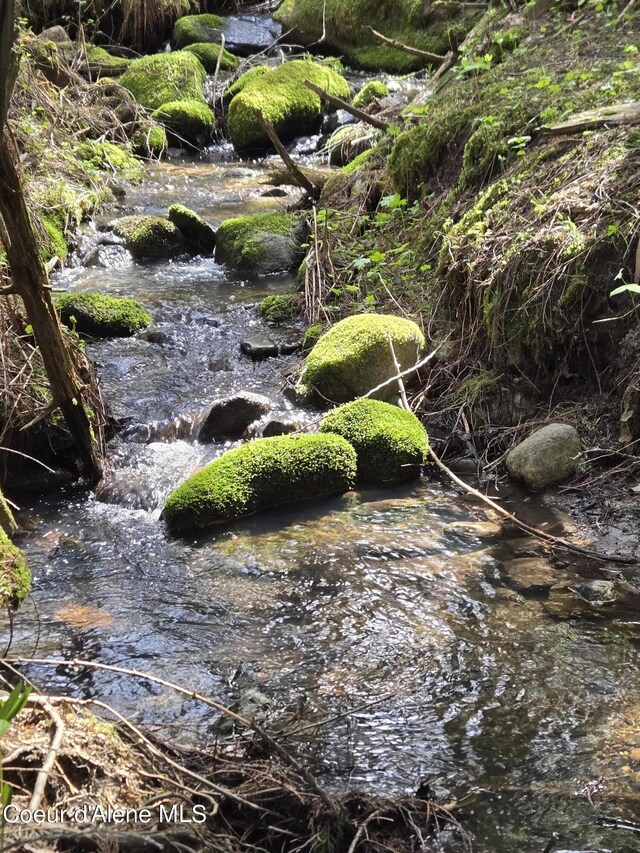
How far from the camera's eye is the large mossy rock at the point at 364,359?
5957mm

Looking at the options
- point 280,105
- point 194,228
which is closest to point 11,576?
point 194,228

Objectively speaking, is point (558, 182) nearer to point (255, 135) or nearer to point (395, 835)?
point (395, 835)

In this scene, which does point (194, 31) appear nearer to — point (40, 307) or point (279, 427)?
point (279, 427)

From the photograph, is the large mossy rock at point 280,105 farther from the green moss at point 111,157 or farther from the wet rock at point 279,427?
the wet rock at point 279,427

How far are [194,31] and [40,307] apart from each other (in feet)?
46.4

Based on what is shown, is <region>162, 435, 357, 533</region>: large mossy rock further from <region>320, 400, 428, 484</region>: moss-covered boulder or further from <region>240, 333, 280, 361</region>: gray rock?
<region>240, 333, 280, 361</region>: gray rock

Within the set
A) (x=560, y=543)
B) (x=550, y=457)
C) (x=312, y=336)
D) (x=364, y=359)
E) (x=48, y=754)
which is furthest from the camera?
(x=312, y=336)

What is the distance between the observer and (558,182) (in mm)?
5492

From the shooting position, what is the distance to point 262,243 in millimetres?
8859

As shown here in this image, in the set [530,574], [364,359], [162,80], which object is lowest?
[530,574]

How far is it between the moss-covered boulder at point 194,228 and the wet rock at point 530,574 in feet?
21.7

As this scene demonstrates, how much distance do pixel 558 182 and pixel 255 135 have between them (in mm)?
8899

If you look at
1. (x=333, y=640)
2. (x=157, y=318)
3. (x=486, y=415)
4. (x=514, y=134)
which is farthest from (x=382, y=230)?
(x=333, y=640)

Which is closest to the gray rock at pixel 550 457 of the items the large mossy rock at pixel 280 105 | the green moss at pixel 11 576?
the green moss at pixel 11 576
